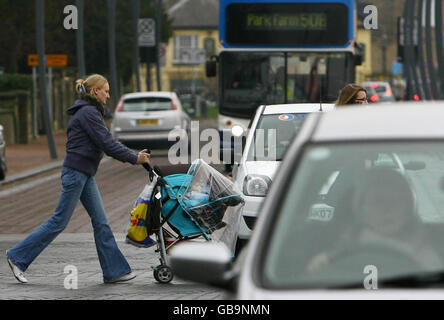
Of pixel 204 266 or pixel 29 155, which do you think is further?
pixel 29 155

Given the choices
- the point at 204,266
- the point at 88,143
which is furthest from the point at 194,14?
the point at 204,266

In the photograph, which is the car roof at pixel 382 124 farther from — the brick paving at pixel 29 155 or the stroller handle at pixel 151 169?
the brick paving at pixel 29 155

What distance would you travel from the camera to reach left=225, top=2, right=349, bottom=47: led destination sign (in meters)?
20.2

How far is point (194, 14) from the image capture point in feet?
368

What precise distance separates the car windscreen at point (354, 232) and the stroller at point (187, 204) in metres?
4.77

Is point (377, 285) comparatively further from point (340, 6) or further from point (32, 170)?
point (32, 170)

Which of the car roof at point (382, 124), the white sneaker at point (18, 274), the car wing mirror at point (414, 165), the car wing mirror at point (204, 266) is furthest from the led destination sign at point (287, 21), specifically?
the car wing mirror at point (204, 266)

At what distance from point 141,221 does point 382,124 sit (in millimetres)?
5082

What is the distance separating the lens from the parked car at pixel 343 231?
3.94 meters

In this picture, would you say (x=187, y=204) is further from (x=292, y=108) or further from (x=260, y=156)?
(x=292, y=108)

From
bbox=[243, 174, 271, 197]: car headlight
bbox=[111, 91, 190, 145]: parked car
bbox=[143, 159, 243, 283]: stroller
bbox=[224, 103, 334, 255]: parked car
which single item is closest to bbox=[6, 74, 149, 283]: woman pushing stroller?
bbox=[143, 159, 243, 283]: stroller

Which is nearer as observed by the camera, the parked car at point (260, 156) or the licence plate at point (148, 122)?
the parked car at point (260, 156)
